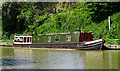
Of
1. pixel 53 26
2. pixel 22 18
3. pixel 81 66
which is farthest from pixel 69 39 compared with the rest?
pixel 22 18

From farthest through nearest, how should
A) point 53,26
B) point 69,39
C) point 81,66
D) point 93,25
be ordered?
point 53,26, point 93,25, point 69,39, point 81,66

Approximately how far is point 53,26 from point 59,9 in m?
Result: 3.18

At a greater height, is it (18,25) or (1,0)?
(1,0)

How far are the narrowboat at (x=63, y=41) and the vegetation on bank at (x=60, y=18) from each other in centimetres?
205

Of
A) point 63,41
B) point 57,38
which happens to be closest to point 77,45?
point 63,41

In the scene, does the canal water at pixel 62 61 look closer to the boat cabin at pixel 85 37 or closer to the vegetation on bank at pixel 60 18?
the boat cabin at pixel 85 37

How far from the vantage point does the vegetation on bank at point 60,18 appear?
2486 centimetres

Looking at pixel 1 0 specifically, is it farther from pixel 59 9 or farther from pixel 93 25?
pixel 93 25

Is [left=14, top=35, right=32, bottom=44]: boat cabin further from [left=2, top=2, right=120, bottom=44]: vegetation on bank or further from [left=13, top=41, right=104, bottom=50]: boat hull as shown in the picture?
[left=2, top=2, right=120, bottom=44]: vegetation on bank

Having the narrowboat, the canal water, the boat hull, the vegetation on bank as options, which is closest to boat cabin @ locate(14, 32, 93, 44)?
the narrowboat

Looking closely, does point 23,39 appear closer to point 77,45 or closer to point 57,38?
point 57,38

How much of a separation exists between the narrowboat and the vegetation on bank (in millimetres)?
2047

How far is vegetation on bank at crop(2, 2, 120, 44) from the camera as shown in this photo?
24.9 metres

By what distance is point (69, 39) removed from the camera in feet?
75.7
